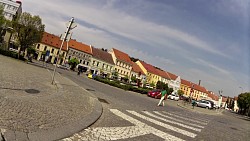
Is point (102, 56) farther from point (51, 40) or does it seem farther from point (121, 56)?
point (51, 40)

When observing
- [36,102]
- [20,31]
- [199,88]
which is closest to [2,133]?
[36,102]

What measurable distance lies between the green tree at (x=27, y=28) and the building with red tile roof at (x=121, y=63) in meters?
55.3

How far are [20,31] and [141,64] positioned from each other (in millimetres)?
74951

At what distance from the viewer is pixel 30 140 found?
4.95 m

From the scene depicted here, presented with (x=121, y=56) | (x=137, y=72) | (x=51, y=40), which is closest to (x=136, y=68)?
(x=137, y=72)

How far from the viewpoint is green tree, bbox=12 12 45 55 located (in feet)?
118

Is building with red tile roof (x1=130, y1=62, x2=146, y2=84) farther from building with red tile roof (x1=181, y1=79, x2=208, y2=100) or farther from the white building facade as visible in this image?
the white building facade

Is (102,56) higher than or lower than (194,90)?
higher

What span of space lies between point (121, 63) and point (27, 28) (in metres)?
58.7

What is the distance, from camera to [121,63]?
93125 mm

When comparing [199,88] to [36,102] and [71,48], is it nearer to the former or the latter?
[71,48]

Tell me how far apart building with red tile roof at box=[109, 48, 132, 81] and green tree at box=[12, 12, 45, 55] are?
5533cm

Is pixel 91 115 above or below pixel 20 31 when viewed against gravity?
below

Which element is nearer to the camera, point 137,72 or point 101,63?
point 101,63
